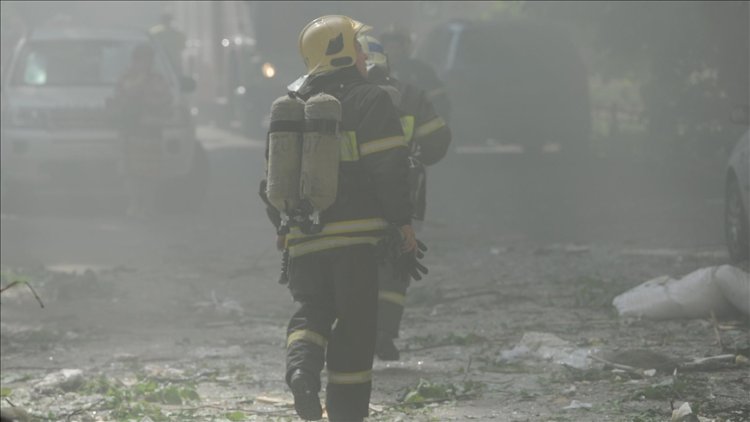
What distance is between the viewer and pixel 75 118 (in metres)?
16.0

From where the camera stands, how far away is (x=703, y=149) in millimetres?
20328

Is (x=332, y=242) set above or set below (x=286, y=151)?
below

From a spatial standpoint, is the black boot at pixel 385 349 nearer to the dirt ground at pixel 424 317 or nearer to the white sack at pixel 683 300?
the dirt ground at pixel 424 317

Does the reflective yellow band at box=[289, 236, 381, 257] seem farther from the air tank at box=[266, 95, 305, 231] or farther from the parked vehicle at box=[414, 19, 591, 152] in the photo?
the parked vehicle at box=[414, 19, 591, 152]

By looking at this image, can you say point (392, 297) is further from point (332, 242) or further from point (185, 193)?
point (185, 193)

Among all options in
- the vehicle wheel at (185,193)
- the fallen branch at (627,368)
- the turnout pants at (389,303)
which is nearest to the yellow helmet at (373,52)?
the turnout pants at (389,303)

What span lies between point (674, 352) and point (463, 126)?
12.6m

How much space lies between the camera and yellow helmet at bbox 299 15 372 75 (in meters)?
6.30

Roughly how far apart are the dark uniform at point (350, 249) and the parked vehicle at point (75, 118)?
9.84 m

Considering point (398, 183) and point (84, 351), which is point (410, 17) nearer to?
point (84, 351)

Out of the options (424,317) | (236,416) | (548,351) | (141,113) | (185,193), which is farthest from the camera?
(185,193)

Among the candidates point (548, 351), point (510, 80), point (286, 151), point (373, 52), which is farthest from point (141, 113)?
point (286, 151)

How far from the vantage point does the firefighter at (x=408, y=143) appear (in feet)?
26.3

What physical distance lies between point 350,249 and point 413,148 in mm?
2034
